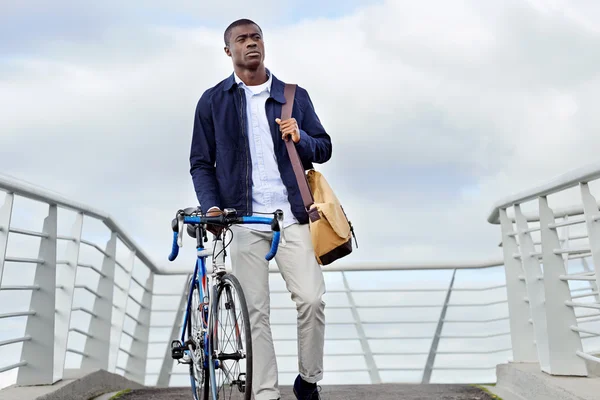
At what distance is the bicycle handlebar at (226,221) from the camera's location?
11.1ft


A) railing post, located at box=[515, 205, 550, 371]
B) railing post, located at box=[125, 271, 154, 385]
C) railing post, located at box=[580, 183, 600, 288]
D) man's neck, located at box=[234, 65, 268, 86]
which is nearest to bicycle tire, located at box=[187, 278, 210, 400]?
man's neck, located at box=[234, 65, 268, 86]

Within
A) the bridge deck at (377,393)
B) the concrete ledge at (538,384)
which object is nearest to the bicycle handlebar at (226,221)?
the concrete ledge at (538,384)

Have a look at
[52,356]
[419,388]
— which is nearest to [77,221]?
[52,356]

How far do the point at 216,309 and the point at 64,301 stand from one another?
69.0 inches

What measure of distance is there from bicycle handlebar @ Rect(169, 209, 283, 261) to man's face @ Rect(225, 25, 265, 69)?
33.6 inches

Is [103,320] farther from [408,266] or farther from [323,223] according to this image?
[408,266]

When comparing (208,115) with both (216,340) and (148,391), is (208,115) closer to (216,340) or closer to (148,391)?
(216,340)

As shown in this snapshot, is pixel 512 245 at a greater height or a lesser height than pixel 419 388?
greater

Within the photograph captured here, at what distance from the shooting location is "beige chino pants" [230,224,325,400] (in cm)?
371

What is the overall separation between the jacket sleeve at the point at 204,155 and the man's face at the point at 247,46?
0.32 m

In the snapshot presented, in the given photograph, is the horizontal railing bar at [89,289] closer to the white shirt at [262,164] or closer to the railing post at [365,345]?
the white shirt at [262,164]

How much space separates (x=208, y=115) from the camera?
157 inches

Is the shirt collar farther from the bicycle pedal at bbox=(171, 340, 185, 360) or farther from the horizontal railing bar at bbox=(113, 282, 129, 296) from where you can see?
the horizontal railing bar at bbox=(113, 282, 129, 296)

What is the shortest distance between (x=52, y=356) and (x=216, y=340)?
5.04ft
